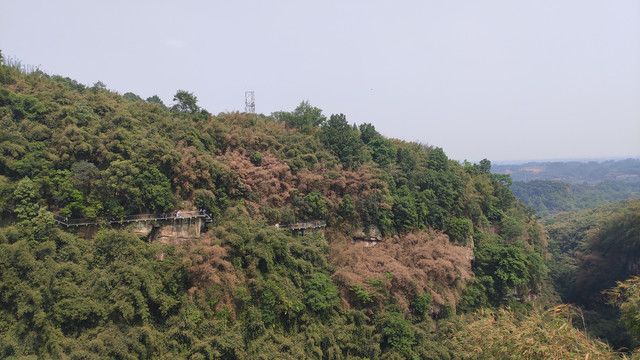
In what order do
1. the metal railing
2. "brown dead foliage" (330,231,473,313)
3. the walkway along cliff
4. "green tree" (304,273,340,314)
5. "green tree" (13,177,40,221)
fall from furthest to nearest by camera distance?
"brown dead foliage" (330,231,473,313) → "green tree" (304,273,340,314) → the walkway along cliff → the metal railing → "green tree" (13,177,40,221)

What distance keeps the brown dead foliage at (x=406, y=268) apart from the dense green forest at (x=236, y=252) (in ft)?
0.32

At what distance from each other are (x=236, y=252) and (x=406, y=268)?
978cm

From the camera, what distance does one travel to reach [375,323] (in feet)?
61.6

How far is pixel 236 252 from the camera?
1712 centimetres

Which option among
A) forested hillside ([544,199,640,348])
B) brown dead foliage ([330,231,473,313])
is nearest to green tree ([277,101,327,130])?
brown dead foliage ([330,231,473,313])

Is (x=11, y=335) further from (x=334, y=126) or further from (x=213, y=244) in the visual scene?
(x=334, y=126)

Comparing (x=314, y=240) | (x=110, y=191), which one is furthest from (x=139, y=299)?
(x=314, y=240)

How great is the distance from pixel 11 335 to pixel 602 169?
244 m

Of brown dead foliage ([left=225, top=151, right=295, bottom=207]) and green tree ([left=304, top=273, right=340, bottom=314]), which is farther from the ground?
brown dead foliage ([left=225, top=151, right=295, bottom=207])

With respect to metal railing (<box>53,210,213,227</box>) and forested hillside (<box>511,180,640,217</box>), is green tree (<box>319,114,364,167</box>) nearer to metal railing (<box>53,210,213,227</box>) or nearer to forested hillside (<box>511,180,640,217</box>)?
metal railing (<box>53,210,213,227</box>)

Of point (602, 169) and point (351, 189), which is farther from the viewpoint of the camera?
point (602, 169)

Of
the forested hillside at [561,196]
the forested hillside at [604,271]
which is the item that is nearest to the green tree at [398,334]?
→ the forested hillside at [604,271]

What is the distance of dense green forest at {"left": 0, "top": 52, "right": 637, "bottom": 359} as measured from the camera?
1392 cm

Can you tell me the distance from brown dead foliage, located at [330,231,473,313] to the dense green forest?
0.10 m
